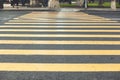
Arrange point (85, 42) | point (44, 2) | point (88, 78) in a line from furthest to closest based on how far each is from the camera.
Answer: point (44, 2) → point (85, 42) → point (88, 78)

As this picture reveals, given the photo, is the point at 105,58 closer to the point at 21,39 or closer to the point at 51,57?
the point at 51,57

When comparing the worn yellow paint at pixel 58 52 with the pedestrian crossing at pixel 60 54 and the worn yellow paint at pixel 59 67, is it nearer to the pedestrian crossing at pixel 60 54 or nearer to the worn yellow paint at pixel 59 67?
the pedestrian crossing at pixel 60 54

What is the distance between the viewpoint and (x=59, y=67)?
21.2 ft

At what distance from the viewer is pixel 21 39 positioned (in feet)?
32.5

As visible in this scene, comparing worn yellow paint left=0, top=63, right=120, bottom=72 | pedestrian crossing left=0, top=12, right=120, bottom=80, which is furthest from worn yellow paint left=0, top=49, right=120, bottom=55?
worn yellow paint left=0, top=63, right=120, bottom=72

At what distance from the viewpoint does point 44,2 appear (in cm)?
3809

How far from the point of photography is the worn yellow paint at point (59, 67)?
6281 millimetres

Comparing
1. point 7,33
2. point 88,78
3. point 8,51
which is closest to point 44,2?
point 7,33

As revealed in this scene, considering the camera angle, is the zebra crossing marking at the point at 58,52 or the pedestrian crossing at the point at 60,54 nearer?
the pedestrian crossing at the point at 60,54

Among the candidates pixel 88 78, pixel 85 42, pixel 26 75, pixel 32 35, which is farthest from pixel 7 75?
pixel 32 35

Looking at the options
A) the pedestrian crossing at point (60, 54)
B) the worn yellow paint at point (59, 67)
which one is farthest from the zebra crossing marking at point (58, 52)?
the worn yellow paint at point (59, 67)

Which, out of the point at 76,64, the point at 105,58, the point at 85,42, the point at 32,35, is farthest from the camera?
the point at 32,35

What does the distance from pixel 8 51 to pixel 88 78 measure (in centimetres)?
275

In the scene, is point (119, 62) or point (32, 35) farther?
point (32, 35)
